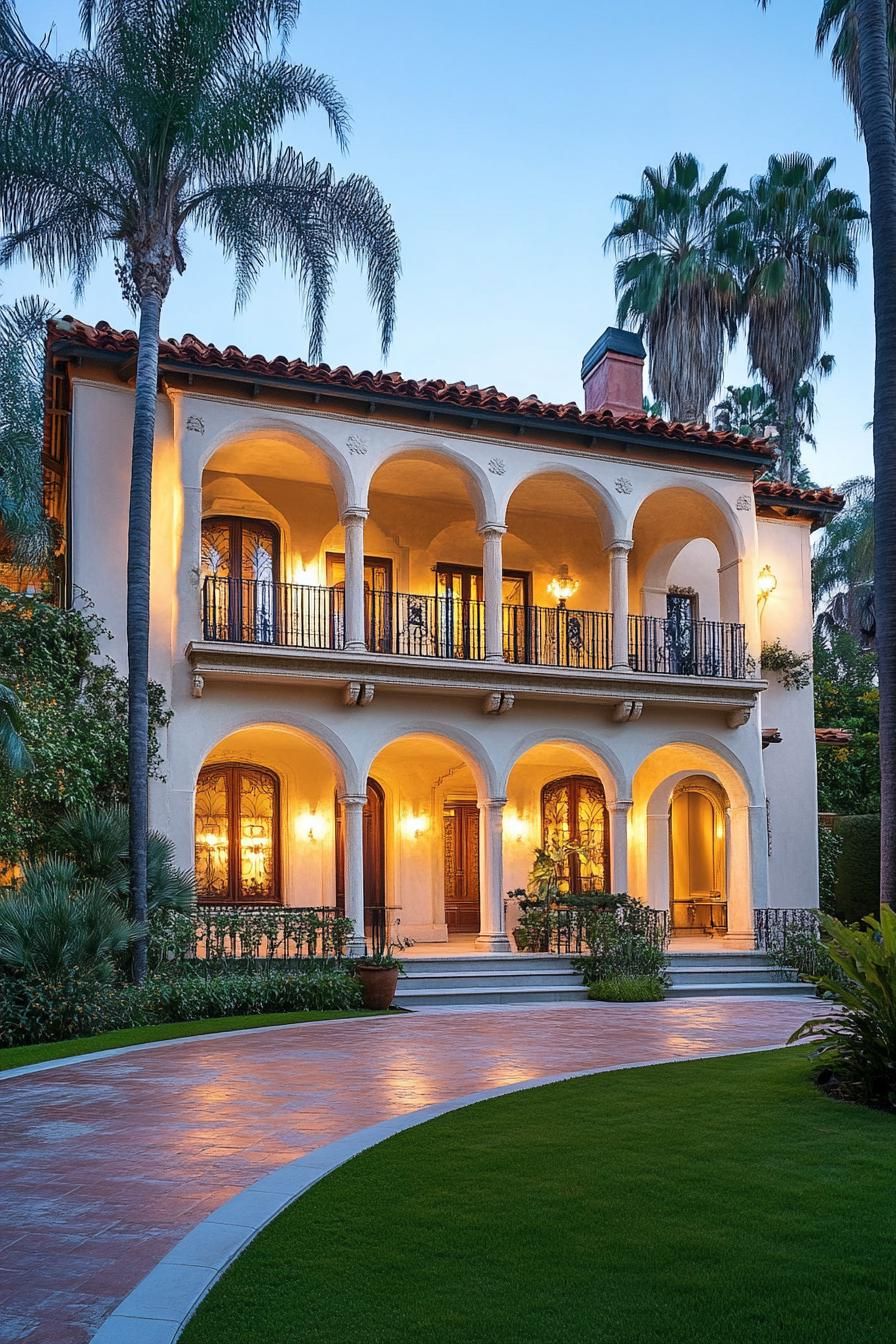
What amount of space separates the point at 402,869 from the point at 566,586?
5445mm

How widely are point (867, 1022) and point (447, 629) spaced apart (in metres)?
12.9

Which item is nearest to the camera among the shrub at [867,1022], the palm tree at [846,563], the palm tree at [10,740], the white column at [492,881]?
the shrub at [867,1022]

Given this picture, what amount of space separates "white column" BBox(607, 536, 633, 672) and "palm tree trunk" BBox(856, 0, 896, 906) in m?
7.78

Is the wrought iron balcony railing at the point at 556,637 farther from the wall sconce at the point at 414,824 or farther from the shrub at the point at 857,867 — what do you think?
the shrub at the point at 857,867

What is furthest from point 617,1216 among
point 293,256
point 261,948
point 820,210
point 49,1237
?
point 820,210

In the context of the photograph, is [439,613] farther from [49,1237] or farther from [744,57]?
[49,1237]

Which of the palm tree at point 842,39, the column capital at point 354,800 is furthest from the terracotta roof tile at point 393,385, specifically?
the column capital at point 354,800

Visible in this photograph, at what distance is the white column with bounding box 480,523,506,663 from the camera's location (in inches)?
736

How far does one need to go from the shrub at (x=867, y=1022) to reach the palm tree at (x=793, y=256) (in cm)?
2404

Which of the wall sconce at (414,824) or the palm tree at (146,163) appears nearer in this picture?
the palm tree at (146,163)

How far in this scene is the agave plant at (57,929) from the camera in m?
12.5

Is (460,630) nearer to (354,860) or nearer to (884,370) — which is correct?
(354,860)

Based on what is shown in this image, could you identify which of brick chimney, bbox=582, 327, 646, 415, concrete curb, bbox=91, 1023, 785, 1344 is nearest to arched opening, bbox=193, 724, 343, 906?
brick chimney, bbox=582, 327, 646, 415

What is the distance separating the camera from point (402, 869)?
20578mm
